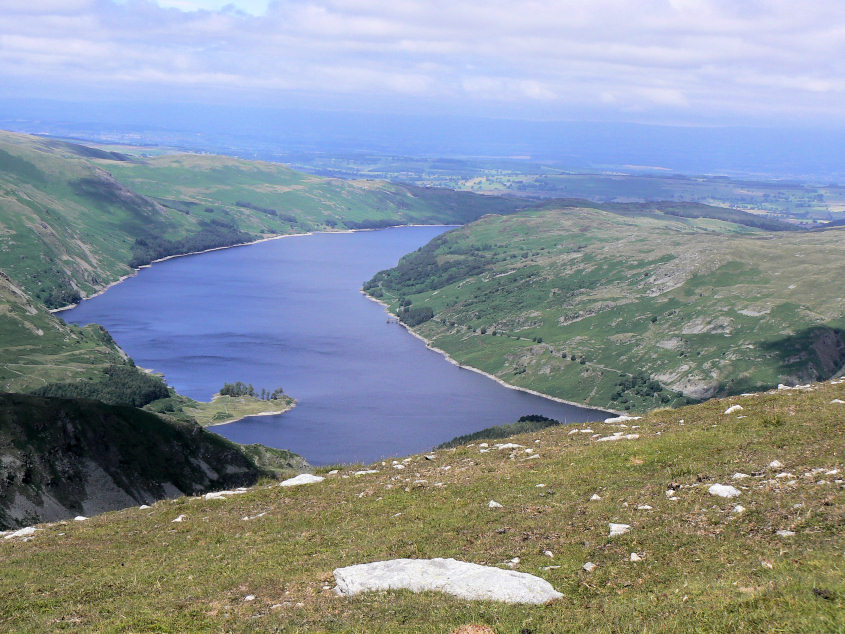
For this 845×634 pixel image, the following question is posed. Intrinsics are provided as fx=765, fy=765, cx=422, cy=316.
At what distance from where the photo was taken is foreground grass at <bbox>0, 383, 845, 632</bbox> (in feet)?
61.6

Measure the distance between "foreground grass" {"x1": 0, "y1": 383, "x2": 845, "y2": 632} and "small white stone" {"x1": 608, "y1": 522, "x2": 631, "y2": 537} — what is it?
45 centimetres

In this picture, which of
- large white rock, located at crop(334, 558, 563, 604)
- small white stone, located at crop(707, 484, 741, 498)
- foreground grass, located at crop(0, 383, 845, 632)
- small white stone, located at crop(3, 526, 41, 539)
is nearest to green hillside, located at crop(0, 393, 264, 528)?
small white stone, located at crop(3, 526, 41, 539)

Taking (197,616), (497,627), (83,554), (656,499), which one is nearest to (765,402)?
(656,499)

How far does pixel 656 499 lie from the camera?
1059 inches

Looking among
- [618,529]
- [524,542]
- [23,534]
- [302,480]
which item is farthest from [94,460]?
[618,529]

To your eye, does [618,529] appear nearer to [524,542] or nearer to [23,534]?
[524,542]

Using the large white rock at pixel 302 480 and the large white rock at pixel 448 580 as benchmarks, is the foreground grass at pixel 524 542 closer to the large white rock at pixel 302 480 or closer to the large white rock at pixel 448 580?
the large white rock at pixel 448 580

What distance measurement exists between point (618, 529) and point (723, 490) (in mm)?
4421

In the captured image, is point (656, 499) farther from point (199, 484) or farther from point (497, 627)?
point (199, 484)

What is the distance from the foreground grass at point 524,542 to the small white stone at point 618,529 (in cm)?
45

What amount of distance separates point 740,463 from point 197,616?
2019cm

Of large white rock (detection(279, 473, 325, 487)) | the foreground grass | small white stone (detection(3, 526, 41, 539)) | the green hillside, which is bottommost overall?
the green hillside

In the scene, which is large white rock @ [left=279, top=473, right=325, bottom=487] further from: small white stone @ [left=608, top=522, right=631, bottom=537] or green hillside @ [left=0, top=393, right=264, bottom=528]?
green hillside @ [left=0, top=393, right=264, bottom=528]

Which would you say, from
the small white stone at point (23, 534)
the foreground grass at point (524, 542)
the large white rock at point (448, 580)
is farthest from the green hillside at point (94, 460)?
the large white rock at point (448, 580)
